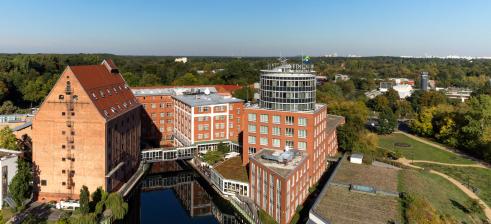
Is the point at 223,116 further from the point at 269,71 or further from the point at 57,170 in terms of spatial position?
the point at 57,170

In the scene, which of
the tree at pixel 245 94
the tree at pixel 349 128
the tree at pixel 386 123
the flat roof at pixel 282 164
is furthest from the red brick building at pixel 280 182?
the tree at pixel 245 94

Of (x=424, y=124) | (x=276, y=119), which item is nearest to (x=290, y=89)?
(x=276, y=119)

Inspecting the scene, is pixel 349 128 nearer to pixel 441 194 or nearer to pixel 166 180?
pixel 441 194

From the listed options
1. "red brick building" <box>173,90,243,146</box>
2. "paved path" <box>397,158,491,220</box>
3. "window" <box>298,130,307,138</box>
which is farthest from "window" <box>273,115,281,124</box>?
"paved path" <box>397,158,491,220</box>

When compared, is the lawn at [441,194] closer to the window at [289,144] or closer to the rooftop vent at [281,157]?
the rooftop vent at [281,157]

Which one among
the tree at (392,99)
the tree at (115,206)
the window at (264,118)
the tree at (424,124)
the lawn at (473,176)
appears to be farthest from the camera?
the tree at (392,99)

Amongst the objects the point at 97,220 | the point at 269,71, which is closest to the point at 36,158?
the point at 97,220

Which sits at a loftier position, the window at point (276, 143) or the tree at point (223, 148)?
the window at point (276, 143)
